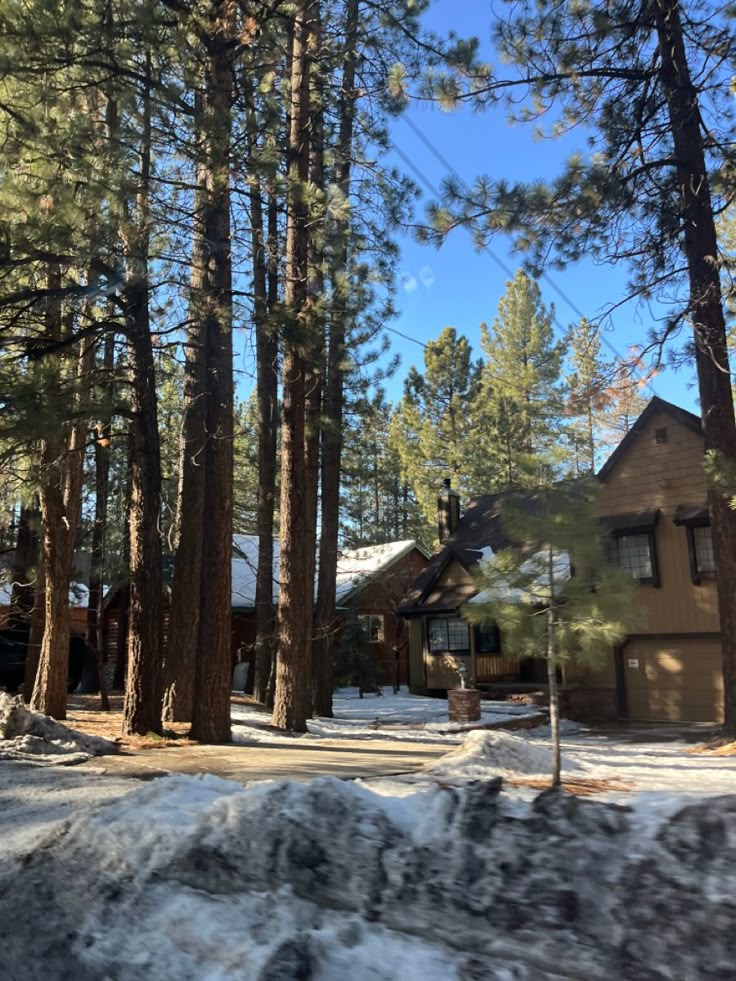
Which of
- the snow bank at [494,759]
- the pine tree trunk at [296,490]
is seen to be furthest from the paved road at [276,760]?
the pine tree trunk at [296,490]

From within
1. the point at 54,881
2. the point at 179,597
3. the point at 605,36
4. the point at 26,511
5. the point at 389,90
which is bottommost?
the point at 54,881

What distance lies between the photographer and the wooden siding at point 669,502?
17.5 meters

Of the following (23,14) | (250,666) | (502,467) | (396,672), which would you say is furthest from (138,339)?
(502,467)

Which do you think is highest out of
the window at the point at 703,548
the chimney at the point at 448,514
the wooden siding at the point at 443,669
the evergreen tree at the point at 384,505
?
the evergreen tree at the point at 384,505

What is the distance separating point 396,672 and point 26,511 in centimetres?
1429

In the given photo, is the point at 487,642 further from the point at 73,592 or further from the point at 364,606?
the point at 73,592

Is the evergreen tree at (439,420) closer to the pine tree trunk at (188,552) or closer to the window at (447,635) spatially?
the window at (447,635)

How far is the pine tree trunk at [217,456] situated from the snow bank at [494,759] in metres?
3.72

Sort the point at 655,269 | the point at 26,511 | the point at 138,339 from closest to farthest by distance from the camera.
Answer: the point at 138,339 < the point at 655,269 < the point at 26,511

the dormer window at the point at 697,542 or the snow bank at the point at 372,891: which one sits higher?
the dormer window at the point at 697,542

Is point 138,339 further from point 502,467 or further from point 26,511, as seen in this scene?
point 502,467

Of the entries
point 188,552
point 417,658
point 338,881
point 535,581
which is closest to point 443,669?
point 417,658

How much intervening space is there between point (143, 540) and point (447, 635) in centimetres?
1398

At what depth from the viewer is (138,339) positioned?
11.4 meters
